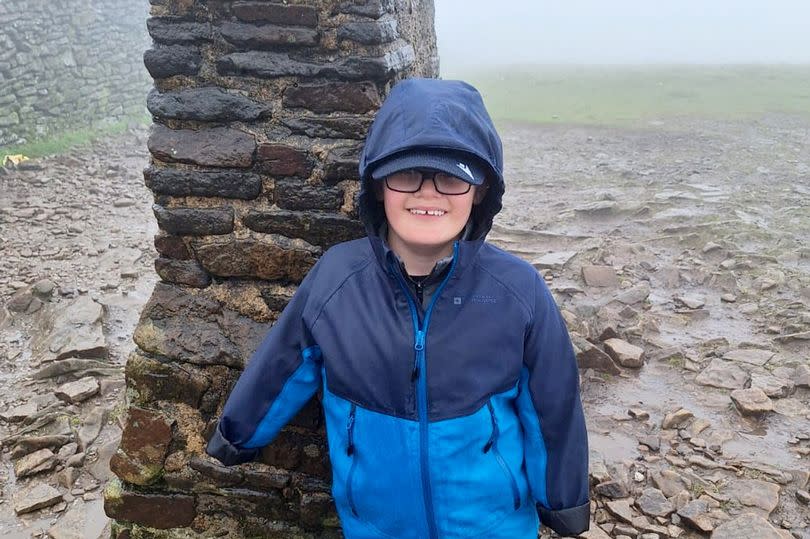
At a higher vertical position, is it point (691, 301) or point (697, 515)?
point (691, 301)

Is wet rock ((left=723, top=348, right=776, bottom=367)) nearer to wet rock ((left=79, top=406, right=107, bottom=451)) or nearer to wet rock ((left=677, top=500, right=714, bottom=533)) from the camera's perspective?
wet rock ((left=677, top=500, right=714, bottom=533))

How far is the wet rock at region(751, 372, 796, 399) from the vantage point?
13.6 feet

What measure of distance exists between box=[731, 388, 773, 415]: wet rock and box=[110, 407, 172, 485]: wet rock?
127 inches

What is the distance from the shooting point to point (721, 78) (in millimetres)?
17875

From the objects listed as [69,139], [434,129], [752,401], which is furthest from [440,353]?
[69,139]

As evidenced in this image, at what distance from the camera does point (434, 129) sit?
1828 millimetres

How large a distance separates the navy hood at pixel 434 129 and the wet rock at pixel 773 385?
303cm

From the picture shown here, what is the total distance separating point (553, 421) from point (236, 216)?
54.8 inches

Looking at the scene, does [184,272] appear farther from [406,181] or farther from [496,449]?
[496,449]

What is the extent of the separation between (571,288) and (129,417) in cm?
414

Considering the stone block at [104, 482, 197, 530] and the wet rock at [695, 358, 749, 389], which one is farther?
the wet rock at [695, 358, 749, 389]

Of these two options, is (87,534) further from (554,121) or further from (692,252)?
(554,121)

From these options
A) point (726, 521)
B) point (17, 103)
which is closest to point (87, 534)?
point (726, 521)

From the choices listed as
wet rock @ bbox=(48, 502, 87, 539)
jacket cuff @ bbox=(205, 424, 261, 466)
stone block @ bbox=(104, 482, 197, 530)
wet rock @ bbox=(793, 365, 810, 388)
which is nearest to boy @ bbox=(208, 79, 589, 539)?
jacket cuff @ bbox=(205, 424, 261, 466)
